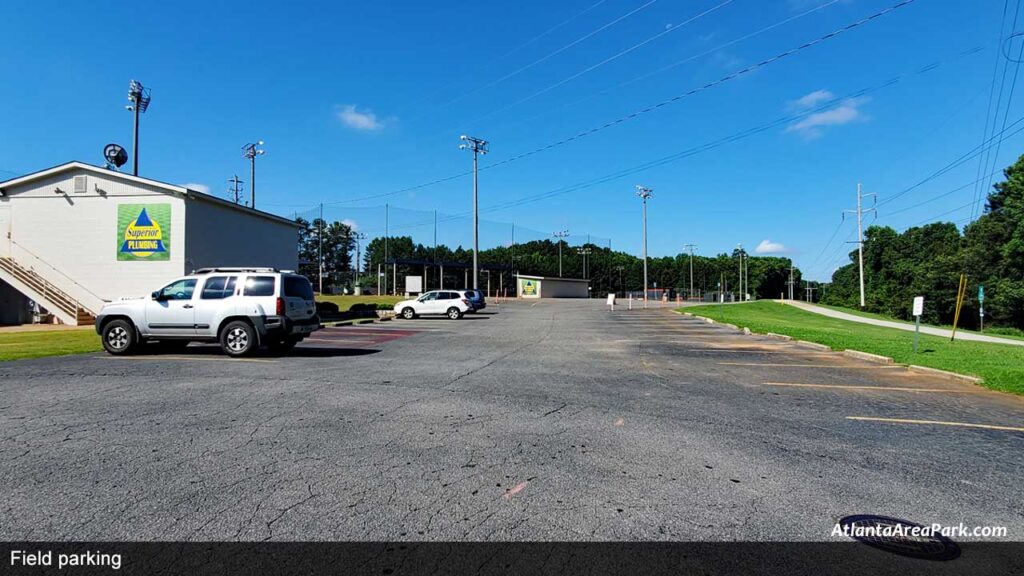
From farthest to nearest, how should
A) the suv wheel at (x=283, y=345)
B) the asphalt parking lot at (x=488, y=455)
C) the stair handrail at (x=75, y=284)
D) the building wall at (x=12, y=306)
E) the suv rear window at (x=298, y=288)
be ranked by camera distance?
1. the building wall at (x=12, y=306)
2. the stair handrail at (x=75, y=284)
3. the suv wheel at (x=283, y=345)
4. the suv rear window at (x=298, y=288)
5. the asphalt parking lot at (x=488, y=455)

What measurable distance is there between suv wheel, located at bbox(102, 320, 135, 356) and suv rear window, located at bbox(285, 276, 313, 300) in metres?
3.56

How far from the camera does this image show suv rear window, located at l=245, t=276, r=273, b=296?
38.2 ft

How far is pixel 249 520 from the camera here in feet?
10.7

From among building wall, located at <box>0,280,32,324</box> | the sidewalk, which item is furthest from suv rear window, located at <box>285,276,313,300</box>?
the sidewalk

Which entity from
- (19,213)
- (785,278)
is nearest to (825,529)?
(19,213)

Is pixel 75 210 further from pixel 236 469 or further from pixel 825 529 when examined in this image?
pixel 825 529

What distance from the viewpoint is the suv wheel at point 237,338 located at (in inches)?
448

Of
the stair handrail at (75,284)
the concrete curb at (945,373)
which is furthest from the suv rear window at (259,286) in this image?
the stair handrail at (75,284)

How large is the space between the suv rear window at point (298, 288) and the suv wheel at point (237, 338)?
1.14 meters

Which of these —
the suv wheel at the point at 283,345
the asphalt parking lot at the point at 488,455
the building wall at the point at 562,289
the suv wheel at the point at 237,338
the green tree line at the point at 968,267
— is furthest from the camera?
the building wall at the point at 562,289

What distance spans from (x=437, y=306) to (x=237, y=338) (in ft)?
66.2

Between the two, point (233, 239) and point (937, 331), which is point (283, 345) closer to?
point (233, 239)
